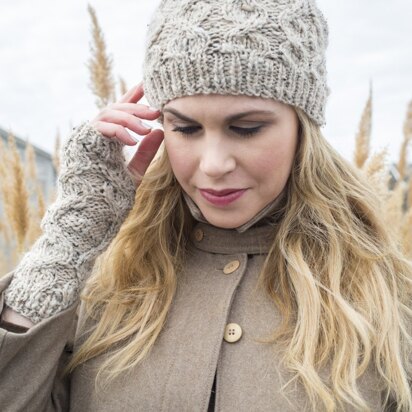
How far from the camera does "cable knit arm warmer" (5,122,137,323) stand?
60.4 inches

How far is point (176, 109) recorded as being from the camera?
1.50m

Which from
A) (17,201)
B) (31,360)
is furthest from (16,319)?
(17,201)

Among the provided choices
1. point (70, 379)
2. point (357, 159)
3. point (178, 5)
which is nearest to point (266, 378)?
point (70, 379)

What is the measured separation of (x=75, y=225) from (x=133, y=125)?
1.11 ft

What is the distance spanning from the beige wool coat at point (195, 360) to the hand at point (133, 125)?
36cm

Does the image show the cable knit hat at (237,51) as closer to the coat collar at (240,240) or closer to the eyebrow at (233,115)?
the eyebrow at (233,115)

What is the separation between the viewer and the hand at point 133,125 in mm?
1650

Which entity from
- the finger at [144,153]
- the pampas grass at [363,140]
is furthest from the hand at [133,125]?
the pampas grass at [363,140]

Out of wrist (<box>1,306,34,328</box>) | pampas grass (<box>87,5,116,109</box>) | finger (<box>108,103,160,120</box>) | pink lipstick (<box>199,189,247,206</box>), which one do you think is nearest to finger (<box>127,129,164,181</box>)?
finger (<box>108,103,160,120</box>)

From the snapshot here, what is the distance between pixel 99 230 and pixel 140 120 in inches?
13.7

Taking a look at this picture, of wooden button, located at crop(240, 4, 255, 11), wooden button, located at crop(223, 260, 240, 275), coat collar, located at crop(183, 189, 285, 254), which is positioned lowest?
wooden button, located at crop(223, 260, 240, 275)

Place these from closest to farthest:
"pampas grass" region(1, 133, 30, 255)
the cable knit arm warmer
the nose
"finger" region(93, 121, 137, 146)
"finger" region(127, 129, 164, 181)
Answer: the nose → the cable knit arm warmer → "finger" region(93, 121, 137, 146) → "finger" region(127, 129, 164, 181) → "pampas grass" region(1, 133, 30, 255)

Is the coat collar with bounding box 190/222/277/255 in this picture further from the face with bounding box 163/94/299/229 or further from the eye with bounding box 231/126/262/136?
the eye with bounding box 231/126/262/136

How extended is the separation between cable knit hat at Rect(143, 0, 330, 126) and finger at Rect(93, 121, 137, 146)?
0.14 m
